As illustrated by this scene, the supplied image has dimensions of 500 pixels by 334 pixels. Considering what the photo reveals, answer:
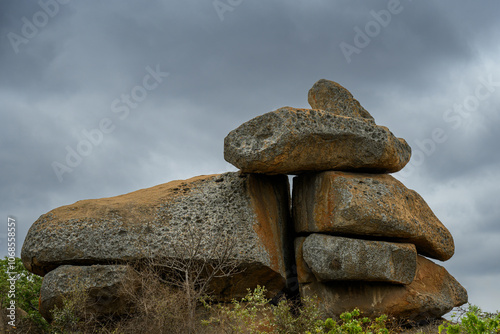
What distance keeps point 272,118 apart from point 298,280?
13.7ft

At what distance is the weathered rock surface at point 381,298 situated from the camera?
1255 centimetres

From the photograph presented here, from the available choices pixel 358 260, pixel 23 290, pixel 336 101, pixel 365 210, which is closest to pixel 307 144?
pixel 365 210

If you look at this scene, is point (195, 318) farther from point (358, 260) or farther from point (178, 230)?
point (358, 260)

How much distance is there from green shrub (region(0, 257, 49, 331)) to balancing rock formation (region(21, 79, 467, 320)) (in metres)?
3.24


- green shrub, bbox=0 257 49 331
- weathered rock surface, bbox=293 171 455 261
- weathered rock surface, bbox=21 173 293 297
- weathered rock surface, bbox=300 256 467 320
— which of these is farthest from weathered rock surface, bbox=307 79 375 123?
green shrub, bbox=0 257 49 331

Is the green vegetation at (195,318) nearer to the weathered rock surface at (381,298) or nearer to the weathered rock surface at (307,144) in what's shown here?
the weathered rock surface at (381,298)

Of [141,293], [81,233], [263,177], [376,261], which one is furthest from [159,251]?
[376,261]

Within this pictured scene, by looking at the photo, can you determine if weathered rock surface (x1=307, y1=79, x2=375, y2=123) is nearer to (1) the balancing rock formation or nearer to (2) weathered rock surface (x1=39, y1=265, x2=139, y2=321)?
(1) the balancing rock formation

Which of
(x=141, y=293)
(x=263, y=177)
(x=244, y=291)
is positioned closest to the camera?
(x=141, y=293)

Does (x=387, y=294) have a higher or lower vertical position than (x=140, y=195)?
lower

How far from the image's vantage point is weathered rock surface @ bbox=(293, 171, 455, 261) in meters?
12.4

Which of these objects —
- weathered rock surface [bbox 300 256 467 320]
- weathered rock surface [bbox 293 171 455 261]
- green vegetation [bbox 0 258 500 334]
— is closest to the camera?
green vegetation [bbox 0 258 500 334]

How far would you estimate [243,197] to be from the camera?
1331cm

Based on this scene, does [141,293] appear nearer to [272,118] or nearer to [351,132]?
[272,118]
